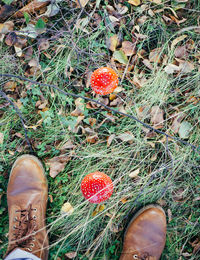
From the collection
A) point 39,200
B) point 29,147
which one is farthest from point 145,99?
point 39,200

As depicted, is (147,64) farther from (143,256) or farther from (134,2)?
(143,256)

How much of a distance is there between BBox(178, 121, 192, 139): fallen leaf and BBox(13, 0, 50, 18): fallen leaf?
174 centimetres

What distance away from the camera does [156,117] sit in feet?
7.35

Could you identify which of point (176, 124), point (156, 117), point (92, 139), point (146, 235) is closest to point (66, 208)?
point (92, 139)

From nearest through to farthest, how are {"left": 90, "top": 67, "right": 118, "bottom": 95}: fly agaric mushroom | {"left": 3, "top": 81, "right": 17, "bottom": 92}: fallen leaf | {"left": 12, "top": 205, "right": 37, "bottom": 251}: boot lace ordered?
{"left": 90, "top": 67, "right": 118, "bottom": 95}: fly agaric mushroom
{"left": 12, "top": 205, "right": 37, "bottom": 251}: boot lace
{"left": 3, "top": 81, "right": 17, "bottom": 92}: fallen leaf

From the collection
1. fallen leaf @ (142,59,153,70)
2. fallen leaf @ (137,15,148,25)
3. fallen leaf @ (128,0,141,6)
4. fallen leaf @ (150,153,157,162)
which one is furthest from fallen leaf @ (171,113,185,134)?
fallen leaf @ (128,0,141,6)

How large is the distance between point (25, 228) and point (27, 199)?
27cm

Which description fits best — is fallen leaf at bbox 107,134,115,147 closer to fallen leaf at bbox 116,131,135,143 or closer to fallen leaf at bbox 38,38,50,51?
fallen leaf at bbox 116,131,135,143

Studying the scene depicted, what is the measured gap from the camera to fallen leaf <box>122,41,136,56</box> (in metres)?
2.24

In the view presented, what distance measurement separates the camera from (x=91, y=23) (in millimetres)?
2268

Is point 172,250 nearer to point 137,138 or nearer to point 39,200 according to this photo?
point 137,138

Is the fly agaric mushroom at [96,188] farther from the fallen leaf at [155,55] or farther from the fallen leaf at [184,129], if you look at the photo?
the fallen leaf at [155,55]

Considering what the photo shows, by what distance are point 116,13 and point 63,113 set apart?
109 centimetres

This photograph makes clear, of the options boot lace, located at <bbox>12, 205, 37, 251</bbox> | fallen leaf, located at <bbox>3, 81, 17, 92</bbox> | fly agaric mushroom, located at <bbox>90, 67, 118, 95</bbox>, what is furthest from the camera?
fallen leaf, located at <bbox>3, 81, 17, 92</bbox>
